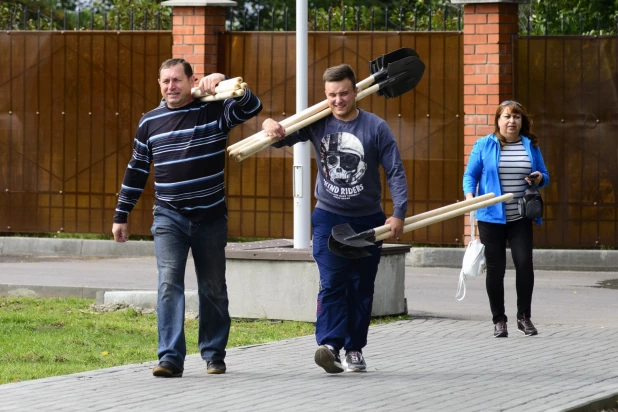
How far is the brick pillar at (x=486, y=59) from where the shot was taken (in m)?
14.2

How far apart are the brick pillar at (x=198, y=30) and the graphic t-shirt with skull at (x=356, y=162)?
779 centimetres

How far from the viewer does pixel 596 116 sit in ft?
47.3

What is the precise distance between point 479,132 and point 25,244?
5.44 m

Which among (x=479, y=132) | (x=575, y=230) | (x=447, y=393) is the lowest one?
(x=447, y=393)

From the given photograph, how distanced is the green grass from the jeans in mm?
723

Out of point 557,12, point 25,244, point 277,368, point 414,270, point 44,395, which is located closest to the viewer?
point 44,395

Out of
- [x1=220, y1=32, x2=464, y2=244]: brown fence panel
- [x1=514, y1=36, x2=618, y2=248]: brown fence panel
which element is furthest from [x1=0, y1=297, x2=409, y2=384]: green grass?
[x1=514, y1=36, x2=618, y2=248]: brown fence panel

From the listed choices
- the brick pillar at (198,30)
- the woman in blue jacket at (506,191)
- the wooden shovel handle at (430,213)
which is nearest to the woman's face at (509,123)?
the woman in blue jacket at (506,191)

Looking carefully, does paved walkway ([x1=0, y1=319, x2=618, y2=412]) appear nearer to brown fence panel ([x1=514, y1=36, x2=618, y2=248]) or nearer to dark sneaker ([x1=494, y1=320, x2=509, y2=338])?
dark sneaker ([x1=494, y1=320, x2=509, y2=338])

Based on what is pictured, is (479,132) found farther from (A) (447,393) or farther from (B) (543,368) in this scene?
(A) (447,393)

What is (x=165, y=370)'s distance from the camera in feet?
23.2

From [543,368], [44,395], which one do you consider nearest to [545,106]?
[543,368]

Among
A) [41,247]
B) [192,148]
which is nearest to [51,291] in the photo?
[41,247]

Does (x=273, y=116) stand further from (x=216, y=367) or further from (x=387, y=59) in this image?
(x=216, y=367)
